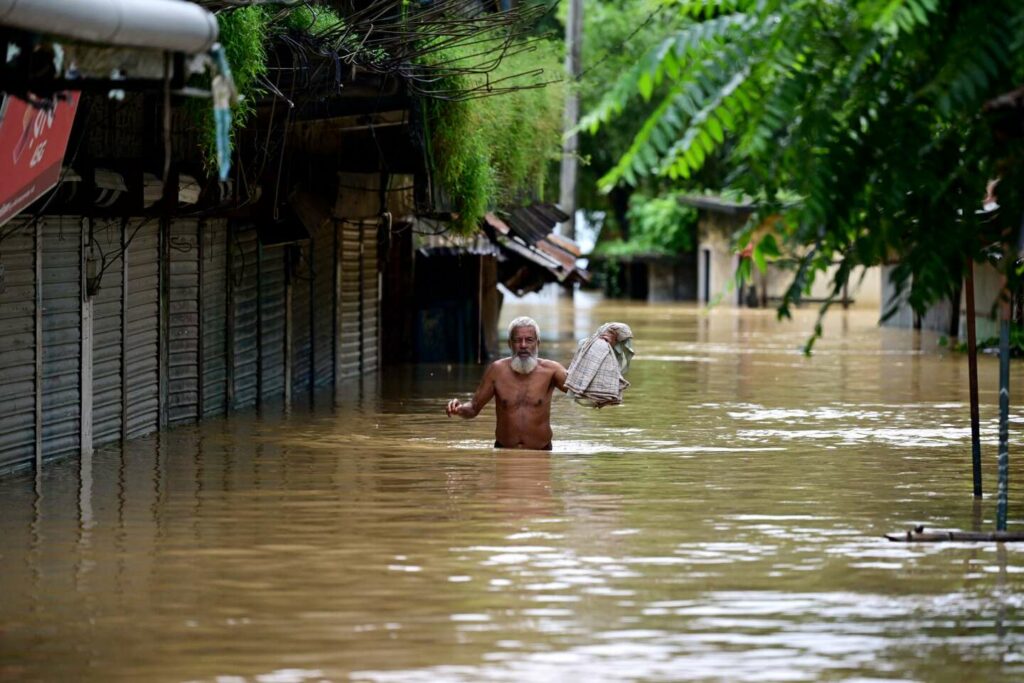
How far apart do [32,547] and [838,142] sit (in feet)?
17.5

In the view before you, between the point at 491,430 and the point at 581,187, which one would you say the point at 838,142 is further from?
the point at 581,187

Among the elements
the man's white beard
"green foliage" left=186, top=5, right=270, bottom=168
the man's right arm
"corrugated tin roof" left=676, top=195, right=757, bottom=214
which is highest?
"corrugated tin roof" left=676, top=195, right=757, bottom=214

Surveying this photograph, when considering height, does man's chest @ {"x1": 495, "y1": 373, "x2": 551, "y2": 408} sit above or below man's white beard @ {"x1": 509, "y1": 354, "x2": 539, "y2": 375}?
below

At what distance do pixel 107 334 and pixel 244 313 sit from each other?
13.8 feet

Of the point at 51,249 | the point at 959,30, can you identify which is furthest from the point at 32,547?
the point at 959,30

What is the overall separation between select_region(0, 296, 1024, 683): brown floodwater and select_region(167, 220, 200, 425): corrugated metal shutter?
1.13 feet

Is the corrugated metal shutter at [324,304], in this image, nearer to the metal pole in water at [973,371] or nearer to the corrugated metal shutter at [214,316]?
the corrugated metal shutter at [214,316]

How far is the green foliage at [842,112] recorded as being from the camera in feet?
27.7

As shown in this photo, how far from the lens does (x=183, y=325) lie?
62.1 ft

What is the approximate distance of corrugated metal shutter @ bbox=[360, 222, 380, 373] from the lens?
88.9ft

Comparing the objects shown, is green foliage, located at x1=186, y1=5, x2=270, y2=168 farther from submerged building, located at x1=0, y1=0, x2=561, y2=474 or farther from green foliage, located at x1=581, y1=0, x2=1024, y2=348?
green foliage, located at x1=581, y1=0, x2=1024, y2=348

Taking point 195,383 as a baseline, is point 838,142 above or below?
above

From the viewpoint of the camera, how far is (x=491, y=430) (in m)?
18.9

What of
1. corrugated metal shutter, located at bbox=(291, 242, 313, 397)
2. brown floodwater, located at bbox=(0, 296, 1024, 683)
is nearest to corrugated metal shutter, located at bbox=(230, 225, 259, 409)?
brown floodwater, located at bbox=(0, 296, 1024, 683)
